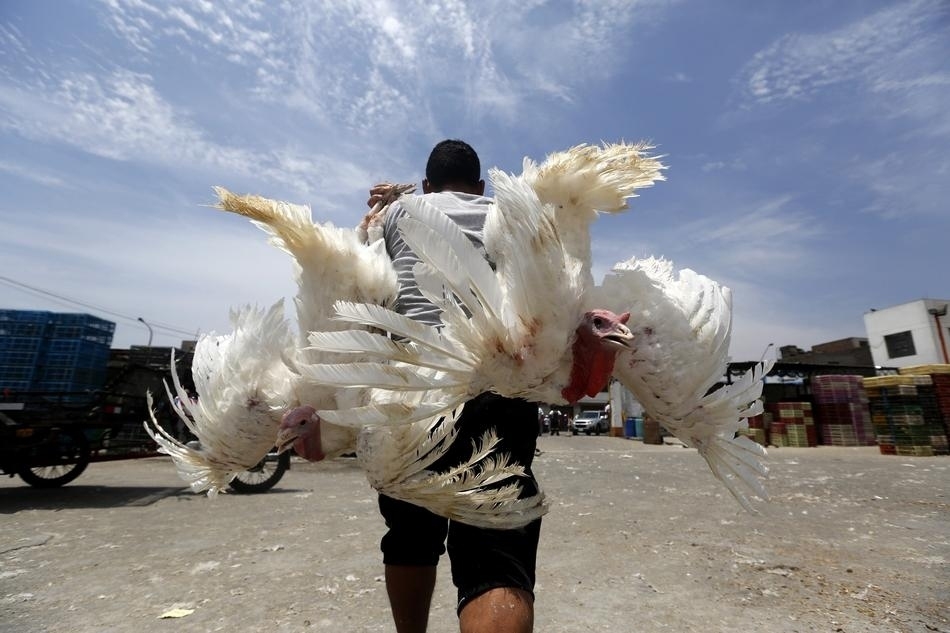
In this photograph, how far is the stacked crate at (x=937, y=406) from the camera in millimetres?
9227

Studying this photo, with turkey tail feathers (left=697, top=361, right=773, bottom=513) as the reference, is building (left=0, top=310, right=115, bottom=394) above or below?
above

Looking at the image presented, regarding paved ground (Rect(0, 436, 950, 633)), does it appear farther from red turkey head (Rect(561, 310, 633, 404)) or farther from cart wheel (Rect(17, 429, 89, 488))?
red turkey head (Rect(561, 310, 633, 404))

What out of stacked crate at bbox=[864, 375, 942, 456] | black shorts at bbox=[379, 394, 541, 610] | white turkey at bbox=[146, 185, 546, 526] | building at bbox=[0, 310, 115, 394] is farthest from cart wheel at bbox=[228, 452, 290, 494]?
stacked crate at bbox=[864, 375, 942, 456]

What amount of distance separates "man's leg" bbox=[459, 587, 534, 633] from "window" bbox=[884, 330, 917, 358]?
32.9m

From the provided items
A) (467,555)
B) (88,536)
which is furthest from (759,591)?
(88,536)

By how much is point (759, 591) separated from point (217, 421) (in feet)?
9.07

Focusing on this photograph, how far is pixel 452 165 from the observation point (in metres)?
1.67

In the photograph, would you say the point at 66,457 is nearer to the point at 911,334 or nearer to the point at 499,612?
the point at 499,612

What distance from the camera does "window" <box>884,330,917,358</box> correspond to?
2528 centimetres

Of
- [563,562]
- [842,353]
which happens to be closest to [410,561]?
[563,562]

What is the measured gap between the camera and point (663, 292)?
1.18 meters

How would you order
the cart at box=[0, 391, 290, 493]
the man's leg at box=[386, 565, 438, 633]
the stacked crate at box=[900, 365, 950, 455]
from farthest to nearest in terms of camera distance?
the stacked crate at box=[900, 365, 950, 455], the cart at box=[0, 391, 290, 493], the man's leg at box=[386, 565, 438, 633]

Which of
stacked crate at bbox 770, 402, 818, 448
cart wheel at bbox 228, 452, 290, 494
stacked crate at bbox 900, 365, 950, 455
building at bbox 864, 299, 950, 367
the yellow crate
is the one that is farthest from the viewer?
building at bbox 864, 299, 950, 367

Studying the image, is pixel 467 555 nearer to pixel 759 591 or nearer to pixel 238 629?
pixel 238 629
